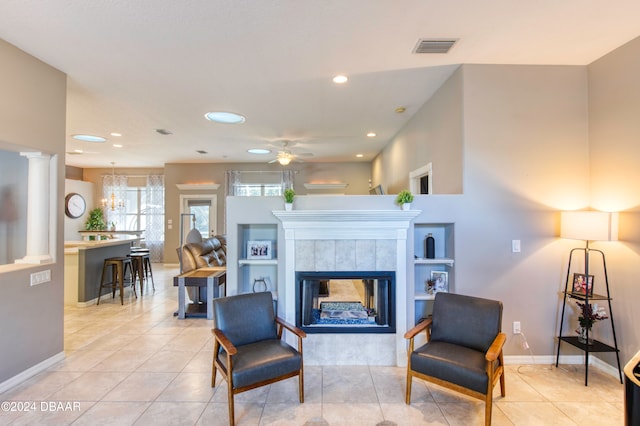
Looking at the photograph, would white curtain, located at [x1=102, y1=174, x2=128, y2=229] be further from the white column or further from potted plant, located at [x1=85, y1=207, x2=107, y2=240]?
the white column

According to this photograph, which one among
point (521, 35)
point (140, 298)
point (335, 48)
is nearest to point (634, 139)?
point (521, 35)

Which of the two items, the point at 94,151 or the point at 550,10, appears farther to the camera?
the point at 94,151

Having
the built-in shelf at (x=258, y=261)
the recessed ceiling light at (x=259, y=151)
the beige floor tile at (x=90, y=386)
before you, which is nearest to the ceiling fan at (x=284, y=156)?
the recessed ceiling light at (x=259, y=151)

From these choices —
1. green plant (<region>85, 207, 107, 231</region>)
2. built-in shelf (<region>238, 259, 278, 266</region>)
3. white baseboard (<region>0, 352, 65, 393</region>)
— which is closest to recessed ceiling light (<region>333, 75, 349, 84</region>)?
built-in shelf (<region>238, 259, 278, 266</region>)

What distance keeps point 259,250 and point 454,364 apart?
216cm

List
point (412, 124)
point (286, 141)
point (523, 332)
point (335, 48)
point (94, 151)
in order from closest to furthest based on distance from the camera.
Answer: point (335, 48)
point (523, 332)
point (412, 124)
point (286, 141)
point (94, 151)

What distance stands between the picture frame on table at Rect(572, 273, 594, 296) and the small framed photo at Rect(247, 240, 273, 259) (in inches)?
A: 122

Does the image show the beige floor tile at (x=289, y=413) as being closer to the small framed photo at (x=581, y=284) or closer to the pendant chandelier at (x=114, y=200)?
the small framed photo at (x=581, y=284)

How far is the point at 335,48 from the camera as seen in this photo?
2838 mm

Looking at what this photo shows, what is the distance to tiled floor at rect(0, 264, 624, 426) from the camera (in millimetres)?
2271

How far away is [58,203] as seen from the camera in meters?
3.17

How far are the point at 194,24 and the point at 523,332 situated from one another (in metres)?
4.19

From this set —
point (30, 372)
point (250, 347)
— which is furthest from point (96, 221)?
point (250, 347)

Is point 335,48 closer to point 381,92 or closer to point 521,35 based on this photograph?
point 381,92
